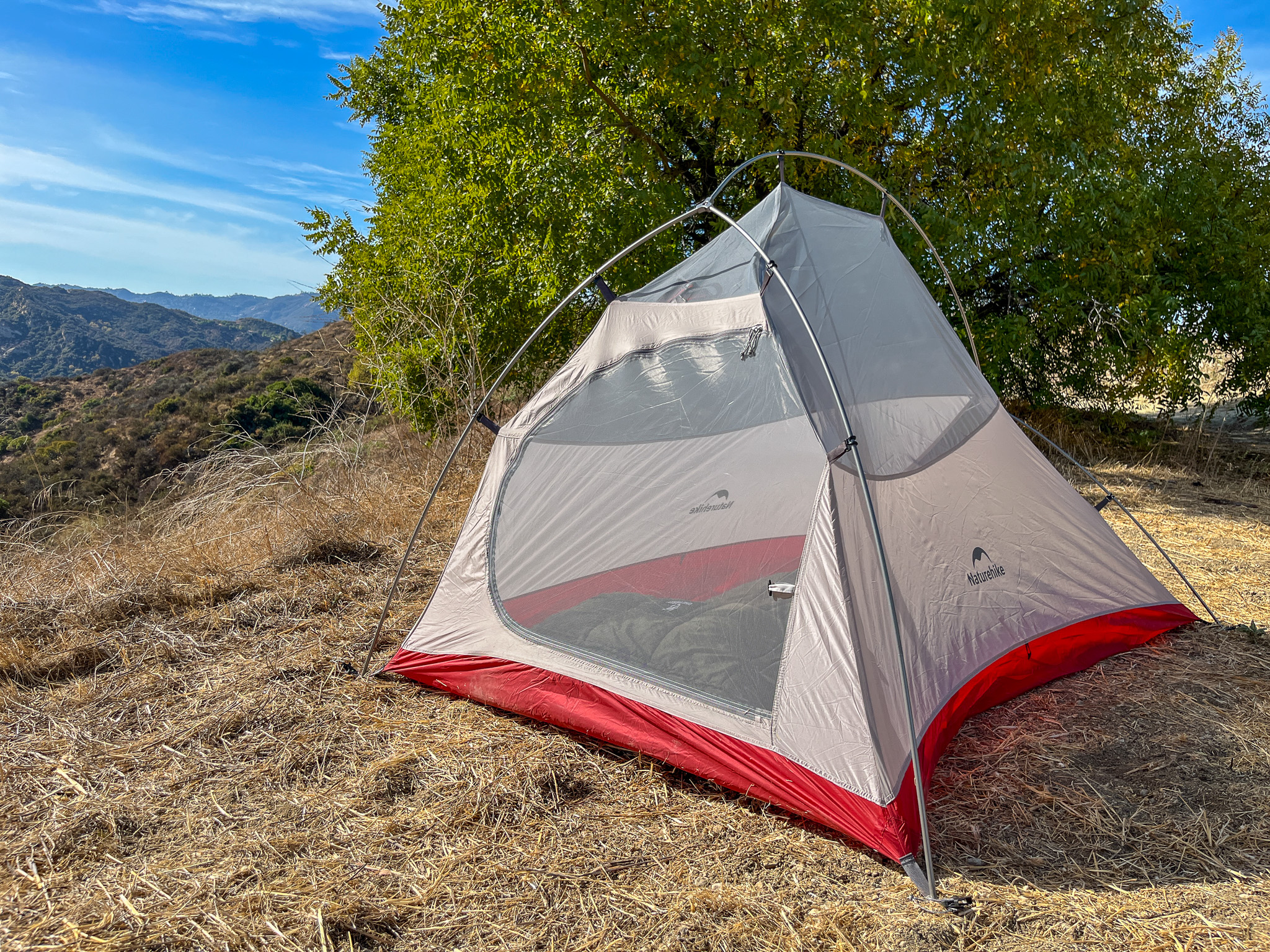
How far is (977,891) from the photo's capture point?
2.27m

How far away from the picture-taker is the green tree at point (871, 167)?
23.3 ft

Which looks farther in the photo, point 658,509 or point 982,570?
point 658,509

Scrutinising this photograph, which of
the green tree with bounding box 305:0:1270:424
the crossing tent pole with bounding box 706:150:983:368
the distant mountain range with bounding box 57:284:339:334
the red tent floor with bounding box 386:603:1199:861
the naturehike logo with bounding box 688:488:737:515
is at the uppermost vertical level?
the distant mountain range with bounding box 57:284:339:334

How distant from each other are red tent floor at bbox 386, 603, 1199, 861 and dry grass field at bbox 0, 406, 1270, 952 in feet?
0.26

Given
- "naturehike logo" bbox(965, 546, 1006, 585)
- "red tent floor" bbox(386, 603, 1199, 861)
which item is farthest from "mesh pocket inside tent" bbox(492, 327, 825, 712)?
"naturehike logo" bbox(965, 546, 1006, 585)

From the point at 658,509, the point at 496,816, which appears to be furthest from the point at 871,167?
the point at 496,816

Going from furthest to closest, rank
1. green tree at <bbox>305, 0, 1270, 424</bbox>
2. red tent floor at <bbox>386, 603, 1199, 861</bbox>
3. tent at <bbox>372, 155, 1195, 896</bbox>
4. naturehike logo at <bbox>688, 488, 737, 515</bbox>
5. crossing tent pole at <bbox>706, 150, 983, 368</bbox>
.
Answer: 1. green tree at <bbox>305, 0, 1270, 424</bbox>
2. naturehike logo at <bbox>688, 488, 737, 515</bbox>
3. crossing tent pole at <bbox>706, 150, 983, 368</bbox>
4. tent at <bbox>372, 155, 1195, 896</bbox>
5. red tent floor at <bbox>386, 603, 1199, 861</bbox>

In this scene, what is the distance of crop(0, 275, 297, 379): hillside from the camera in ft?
115

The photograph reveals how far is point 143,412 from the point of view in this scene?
2072 centimetres

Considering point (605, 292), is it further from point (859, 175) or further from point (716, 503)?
point (859, 175)

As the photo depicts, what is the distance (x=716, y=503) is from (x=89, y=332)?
45.1 metres

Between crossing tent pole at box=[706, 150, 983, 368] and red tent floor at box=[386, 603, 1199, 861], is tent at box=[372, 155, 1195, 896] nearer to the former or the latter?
red tent floor at box=[386, 603, 1199, 861]

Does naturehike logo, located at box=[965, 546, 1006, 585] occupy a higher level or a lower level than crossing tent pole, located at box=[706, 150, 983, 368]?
lower

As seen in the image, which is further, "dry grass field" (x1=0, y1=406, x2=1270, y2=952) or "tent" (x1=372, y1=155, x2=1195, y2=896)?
"tent" (x1=372, y1=155, x2=1195, y2=896)
